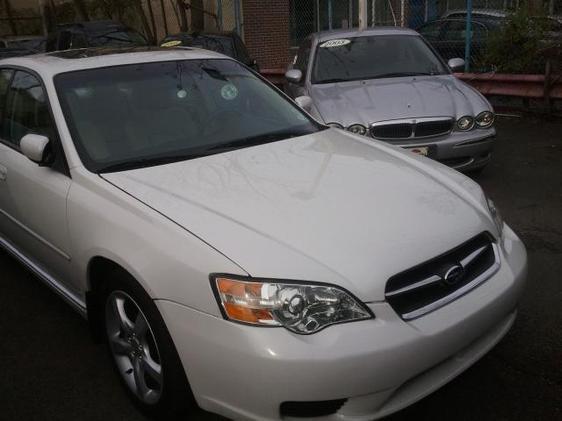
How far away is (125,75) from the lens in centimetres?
356

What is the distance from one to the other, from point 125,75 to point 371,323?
220 centimetres

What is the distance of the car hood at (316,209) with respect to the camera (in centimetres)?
231

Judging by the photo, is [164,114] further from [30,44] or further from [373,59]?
[30,44]

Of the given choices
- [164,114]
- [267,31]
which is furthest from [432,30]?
[164,114]

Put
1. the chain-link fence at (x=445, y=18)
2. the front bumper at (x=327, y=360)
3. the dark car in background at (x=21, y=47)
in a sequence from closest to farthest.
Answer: the front bumper at (x=327, y=360) < the chain-link fence at (x=445, y=18) < the dark car in background at (x=21, y=47)

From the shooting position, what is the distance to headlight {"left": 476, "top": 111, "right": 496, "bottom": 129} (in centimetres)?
581

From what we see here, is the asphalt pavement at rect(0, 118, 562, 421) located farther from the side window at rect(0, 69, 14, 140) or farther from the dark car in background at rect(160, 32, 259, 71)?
the dark car in background at rect(160, 32, 259, 71)

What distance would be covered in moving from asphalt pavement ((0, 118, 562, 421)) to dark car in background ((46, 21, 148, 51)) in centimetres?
976

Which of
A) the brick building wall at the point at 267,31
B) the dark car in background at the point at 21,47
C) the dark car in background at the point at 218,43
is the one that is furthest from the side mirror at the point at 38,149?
the brick building wall at the point at 267,31

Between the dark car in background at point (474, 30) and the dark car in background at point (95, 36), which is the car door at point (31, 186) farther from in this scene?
the dark car in background at point (95, 36)

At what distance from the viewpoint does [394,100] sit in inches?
233

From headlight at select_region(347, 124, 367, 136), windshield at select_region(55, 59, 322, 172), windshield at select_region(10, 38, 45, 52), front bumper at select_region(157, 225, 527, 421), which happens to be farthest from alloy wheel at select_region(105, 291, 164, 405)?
A: windshield at select_region(10, 38, 45, 52)

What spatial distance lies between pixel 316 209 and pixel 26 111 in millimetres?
2105

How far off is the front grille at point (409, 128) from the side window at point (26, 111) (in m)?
3.07
